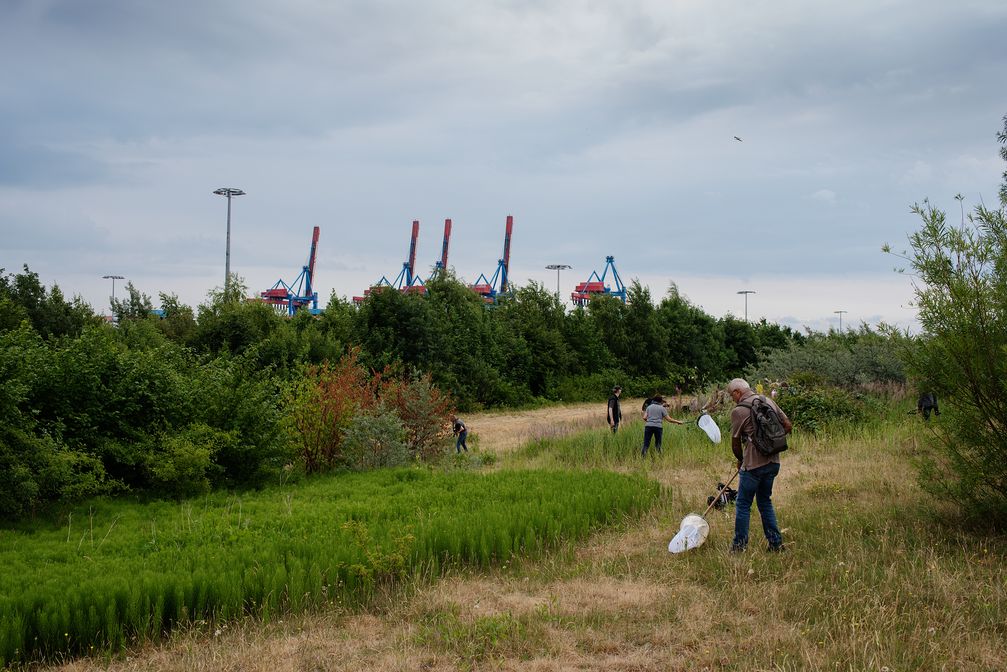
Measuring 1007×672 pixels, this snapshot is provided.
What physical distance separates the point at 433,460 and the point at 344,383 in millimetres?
2452

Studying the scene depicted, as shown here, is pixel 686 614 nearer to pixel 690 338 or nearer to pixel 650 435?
pixel 650 435

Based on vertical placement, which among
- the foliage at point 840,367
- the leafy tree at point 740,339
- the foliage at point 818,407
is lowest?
the foliage at point 818,407

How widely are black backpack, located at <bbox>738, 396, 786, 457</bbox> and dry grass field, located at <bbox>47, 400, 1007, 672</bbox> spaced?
1.03m

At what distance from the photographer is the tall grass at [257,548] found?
5656 millimetres

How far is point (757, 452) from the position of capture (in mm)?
7312

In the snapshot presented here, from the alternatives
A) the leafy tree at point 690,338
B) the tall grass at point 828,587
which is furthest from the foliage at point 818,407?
the leafy tree at point 690,338

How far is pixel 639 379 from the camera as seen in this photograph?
44.1 metres

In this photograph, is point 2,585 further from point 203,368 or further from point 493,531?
point 203,368

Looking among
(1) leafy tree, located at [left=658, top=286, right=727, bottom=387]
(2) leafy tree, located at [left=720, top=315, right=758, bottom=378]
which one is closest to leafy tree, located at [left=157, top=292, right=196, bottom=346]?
(1) leafy tree, located at [left=658, top=286, right=727, bottom=387]

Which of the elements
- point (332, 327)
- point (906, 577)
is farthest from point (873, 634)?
point (332, 327)

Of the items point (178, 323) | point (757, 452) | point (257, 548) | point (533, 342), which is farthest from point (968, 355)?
point (533, 342)

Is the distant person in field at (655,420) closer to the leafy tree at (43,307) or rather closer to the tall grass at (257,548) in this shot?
the tall grass at (257,548)

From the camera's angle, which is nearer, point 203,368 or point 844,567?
point 844,567

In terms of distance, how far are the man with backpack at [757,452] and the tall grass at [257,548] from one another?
195 cm
